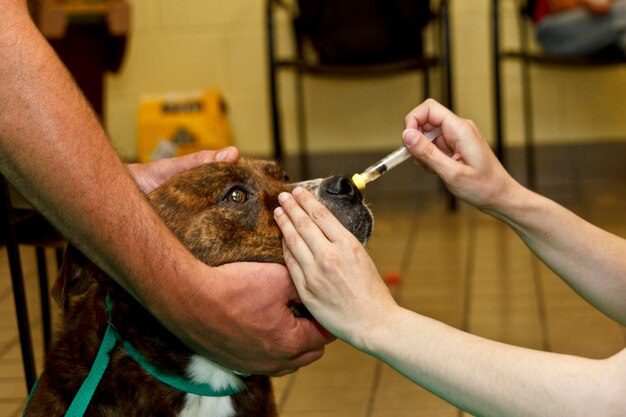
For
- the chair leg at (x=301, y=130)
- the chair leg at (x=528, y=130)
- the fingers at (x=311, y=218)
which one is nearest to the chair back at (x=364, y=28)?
the chair leg at (x=301, y=130)

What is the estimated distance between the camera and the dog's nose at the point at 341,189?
217 cm

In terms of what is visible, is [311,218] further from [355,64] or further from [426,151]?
[355,64]

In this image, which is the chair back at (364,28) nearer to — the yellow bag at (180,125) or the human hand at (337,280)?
Answer: the yellow bag at (180,125)

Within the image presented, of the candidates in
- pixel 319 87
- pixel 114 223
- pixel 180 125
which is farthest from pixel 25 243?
pixel 319 87

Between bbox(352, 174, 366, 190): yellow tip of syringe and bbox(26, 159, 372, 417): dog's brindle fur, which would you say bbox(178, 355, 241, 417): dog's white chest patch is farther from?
bbox(352, 174, 366, 190): yellow tip of syringe

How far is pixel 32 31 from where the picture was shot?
5.97 ft

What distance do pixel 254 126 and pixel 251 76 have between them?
299 mm

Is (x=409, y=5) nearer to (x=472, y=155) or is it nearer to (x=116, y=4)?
(x=116, y=4)

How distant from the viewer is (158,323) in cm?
205

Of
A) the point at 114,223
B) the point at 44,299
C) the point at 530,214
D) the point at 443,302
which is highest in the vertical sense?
the point at 114,223

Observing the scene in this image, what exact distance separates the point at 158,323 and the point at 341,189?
1.53 ft

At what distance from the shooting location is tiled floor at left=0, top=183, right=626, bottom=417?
3.41 m

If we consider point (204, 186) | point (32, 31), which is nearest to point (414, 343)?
point (204, 186)

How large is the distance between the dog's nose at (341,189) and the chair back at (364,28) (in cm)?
331
